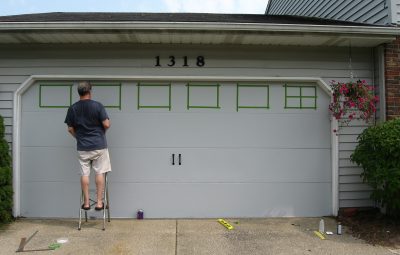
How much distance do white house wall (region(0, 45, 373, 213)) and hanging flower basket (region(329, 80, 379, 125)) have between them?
0.69 ft

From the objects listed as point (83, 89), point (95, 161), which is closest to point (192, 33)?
point (83, 89)

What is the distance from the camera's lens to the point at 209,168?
6078mm

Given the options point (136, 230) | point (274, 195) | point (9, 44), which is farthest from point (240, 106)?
point (9, 44)

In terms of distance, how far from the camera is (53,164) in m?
6.00

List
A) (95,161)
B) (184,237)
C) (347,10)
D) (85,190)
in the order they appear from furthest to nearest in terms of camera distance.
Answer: (347,10), (95,161), (85,190), (184,237)

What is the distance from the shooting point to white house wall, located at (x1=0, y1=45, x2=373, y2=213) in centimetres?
598

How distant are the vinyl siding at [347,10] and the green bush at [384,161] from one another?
1.91m

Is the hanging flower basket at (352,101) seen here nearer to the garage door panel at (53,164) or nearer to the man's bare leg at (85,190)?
the man's bare leg at (85,190)

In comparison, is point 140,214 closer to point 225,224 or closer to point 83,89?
point 225,224

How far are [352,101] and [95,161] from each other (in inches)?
148

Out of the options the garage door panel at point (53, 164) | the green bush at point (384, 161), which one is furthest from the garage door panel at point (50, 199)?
the green bush at point (384, 161)

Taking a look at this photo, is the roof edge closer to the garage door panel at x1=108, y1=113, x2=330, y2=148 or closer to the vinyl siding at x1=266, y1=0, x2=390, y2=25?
the vinyl siding at x1=266, y1=0, x2=390, y2=25

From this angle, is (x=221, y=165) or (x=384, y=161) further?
(x=221, y=165)

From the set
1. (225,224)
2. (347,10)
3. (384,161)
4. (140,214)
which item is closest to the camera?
(384,161)
